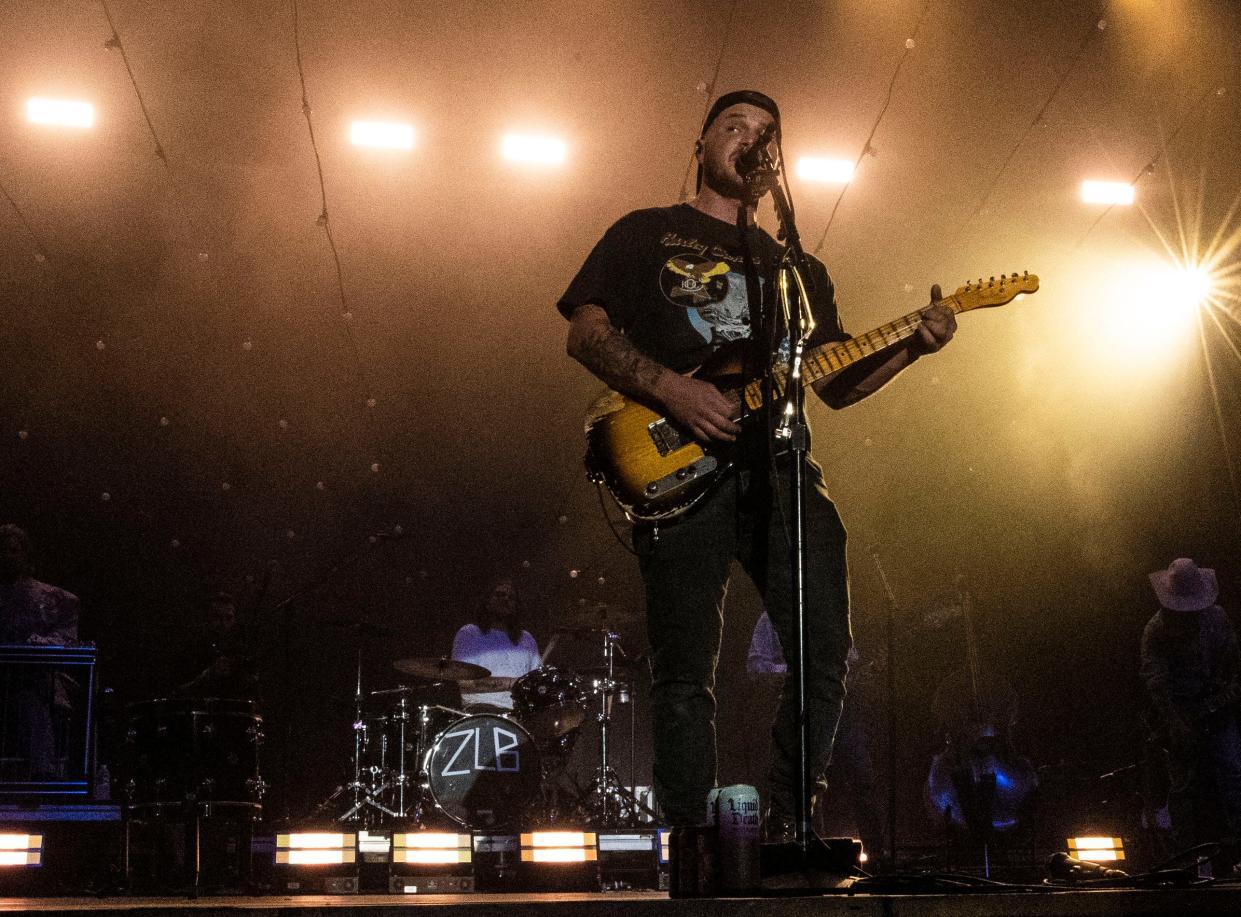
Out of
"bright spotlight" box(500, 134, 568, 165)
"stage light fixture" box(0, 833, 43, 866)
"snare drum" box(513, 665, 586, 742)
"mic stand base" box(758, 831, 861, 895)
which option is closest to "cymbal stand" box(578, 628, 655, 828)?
"snare drum" box(513, 665, 586, 742)

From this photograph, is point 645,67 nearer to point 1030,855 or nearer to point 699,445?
point 699,445

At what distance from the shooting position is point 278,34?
21.1 feet

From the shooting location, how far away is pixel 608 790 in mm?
7559

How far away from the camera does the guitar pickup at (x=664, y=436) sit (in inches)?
114

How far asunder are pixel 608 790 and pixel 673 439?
16.9ft

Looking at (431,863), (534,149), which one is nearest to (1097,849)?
(431,863)

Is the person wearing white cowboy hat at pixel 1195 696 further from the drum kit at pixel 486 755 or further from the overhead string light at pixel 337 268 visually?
the overhead string light at pixel 337 268

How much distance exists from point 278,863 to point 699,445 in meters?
4.06

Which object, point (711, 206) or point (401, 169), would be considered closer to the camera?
point (711, 206)

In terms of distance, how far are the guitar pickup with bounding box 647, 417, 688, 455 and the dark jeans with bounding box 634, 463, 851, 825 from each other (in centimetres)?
16

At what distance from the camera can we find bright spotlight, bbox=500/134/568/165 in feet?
24.4

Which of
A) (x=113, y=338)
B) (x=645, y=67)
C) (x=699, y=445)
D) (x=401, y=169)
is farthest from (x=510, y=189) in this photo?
(x=699, y=445)

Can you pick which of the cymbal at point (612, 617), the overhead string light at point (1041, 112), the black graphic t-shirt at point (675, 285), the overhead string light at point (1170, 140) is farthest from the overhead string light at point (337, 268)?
the overhead string light at point (1170, 140)

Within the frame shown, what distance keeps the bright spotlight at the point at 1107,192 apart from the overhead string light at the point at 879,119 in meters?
1.63
